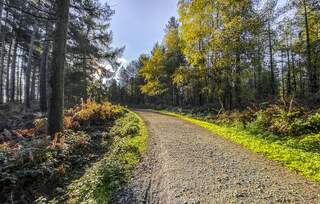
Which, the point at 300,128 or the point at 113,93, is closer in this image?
the point at 300,128

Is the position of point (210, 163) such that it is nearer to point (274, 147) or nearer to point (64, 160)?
point (274, 147)

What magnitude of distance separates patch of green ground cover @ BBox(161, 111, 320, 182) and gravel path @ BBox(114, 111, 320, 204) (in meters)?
0.38

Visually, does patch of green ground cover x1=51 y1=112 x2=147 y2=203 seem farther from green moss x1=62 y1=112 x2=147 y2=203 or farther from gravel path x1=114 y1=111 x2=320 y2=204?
gravel path x1=114 y1=111 x2=320 y2=204

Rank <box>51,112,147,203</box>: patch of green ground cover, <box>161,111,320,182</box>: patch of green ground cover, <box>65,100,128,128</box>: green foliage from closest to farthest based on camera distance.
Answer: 1. <box>51,112,147,203</box>: patch of green ground cover
2. <box>161,111,320,182</box>: patch of green ground cover
3. <box>65,100,128,128</box>: green foliage

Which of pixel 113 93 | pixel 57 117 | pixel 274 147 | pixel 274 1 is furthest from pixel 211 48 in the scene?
pixel 113 93

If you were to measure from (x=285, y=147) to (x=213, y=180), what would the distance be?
373 cm

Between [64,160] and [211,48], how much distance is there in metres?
10.4

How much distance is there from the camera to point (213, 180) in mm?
4387

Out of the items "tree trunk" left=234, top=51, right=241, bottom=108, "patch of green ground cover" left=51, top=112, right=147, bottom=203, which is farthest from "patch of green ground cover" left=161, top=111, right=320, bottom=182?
"tree trunk" left=234, top=51, right=241, bottom=108

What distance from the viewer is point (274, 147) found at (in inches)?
273

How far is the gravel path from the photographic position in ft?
12.2

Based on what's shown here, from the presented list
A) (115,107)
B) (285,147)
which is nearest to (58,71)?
(285,147)

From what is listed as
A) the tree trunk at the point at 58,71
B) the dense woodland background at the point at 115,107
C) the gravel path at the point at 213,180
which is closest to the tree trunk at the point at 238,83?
the dense woodland background at the point at 115,107

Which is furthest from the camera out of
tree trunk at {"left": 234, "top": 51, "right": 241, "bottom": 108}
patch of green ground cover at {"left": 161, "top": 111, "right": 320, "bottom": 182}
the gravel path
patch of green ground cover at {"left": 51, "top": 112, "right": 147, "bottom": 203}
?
tree trunk at {"left": 234, "top": 51, "right": 241, "bottom": 108}
